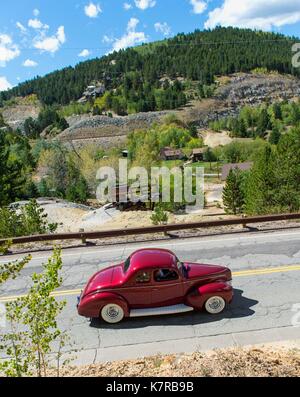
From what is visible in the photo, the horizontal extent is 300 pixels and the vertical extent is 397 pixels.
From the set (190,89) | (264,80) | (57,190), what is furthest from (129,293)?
(264,80)

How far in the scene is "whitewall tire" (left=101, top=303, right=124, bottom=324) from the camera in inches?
348

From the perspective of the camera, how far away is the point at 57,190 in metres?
59.3

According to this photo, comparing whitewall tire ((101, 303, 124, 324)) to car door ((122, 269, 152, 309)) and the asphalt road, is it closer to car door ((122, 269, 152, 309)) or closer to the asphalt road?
the asphalt road

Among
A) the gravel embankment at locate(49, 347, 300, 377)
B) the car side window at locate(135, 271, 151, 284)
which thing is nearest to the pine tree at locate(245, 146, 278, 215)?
the car side window at locate(135, 271, 151, 284)

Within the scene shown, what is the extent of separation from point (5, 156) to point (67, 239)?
34301mm

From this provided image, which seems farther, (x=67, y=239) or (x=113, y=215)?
(x=113, y=215)

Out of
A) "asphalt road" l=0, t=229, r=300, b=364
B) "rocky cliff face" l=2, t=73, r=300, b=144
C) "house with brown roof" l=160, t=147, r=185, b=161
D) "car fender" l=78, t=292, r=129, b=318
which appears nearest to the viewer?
"asphalt road" l=0, t=229, r=300, b=364

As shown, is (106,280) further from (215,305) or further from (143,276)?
(215,305)

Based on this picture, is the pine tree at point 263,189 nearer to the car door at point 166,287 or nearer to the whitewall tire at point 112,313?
the car door at point 166,287

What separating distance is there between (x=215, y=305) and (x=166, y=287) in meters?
1.25

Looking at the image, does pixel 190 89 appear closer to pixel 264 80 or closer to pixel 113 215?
pixel 264 80

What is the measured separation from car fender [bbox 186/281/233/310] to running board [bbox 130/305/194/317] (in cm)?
16

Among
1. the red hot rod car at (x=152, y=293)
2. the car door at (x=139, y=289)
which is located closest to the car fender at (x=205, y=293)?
the red hot rod car at (x=152, y=293)

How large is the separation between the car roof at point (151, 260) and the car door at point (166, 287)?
0.49 feet
